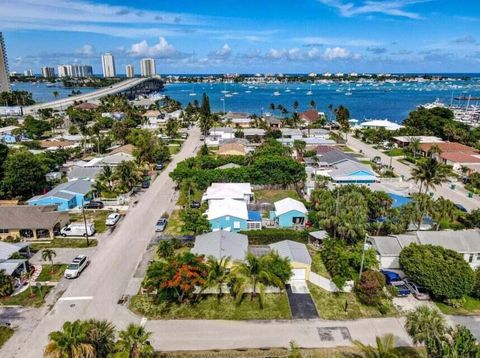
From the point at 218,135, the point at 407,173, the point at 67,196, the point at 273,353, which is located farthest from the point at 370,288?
the point at 218,135

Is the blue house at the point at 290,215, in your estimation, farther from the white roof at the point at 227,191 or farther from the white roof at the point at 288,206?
the white roof at the point at 227,191

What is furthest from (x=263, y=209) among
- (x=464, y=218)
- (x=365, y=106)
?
(x=365, y=106)

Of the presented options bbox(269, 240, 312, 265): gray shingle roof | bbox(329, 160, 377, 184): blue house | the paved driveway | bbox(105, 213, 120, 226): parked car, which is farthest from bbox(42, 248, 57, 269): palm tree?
bbox(329, 160, 377, 184): blue house

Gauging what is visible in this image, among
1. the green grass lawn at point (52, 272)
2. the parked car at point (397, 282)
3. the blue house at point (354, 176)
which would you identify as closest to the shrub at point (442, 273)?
the parked car at point (397, 282)

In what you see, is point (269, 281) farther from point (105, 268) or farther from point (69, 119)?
point (69, 119)

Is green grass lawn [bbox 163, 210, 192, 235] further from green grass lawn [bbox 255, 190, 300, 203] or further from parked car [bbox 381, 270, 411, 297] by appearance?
parked car [bbox 381, 270, 411, 297]

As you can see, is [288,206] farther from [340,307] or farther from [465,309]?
[465,309]
